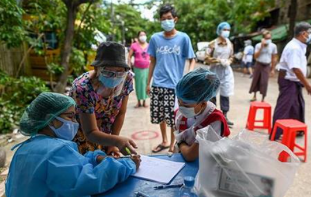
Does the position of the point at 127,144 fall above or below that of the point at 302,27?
below

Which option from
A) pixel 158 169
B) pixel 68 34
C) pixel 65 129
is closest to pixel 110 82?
pixel 65 129

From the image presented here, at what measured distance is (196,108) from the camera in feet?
5.52

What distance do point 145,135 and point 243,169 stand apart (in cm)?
337

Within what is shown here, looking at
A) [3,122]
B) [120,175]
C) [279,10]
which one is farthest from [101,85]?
[279,10]

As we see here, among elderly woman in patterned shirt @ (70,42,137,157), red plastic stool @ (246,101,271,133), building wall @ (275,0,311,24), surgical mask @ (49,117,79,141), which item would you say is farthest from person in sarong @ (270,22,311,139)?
building wall @ (275,0,311,24)

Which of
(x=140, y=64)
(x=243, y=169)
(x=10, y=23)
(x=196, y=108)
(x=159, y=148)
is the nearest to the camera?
(x=243, y=169)

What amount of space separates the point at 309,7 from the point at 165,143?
14.1 m

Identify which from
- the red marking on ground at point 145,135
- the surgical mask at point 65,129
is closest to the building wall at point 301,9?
the red marking on ground at point 145,135

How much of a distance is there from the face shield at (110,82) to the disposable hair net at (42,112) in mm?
511

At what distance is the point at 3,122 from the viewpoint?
14.7 ft

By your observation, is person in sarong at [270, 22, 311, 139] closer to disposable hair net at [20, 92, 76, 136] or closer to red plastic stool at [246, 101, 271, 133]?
red plastic stool at [246, 101, 271, 133]

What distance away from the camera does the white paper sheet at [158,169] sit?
4.85 ft

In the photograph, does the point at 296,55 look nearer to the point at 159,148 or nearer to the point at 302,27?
the point at 302,27

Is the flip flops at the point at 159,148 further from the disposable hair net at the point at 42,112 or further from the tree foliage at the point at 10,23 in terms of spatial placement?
the tree foliage at the point at 10,23
